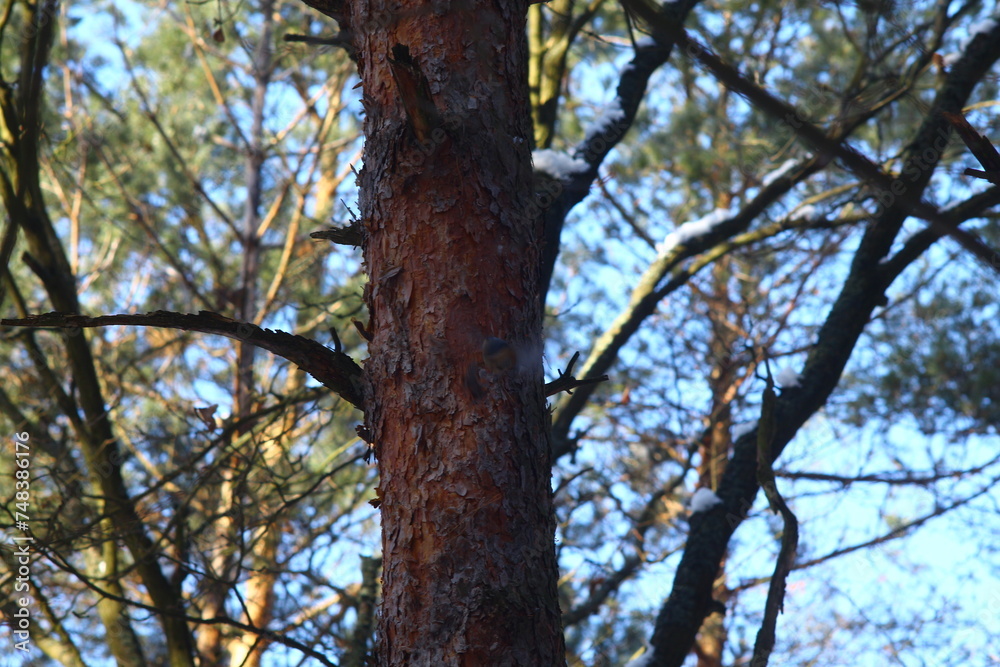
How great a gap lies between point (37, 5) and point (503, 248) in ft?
10.9

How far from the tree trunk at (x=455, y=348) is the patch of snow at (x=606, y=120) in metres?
1.64

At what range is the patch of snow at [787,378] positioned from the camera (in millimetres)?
3324

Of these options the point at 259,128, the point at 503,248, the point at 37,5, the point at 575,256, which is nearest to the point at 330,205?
the point at 259,128

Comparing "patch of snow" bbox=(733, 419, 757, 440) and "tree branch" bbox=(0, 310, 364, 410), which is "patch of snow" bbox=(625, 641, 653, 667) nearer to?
"patch of snow" bbox=(733, 419, 757, 440)

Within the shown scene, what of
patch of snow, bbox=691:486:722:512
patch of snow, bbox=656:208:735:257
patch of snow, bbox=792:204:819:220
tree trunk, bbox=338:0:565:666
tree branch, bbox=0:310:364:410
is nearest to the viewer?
tree trunk, bbox=338:0:565:666

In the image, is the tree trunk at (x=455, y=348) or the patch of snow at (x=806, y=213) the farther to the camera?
the patch of snow at (x=806, y=213)

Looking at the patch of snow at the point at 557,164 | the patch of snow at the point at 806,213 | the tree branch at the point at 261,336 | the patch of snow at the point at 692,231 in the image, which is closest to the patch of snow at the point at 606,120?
the patch of snow at the point at 557,164

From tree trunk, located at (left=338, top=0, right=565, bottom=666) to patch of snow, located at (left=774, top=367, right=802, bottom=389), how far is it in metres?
2.01

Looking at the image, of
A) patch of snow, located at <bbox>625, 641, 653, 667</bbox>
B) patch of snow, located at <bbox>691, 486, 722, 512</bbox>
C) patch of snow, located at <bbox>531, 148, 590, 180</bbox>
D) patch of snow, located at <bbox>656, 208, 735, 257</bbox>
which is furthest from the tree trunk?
patch of snow, located at <bbox>656, 208, 735, 257</bbox>

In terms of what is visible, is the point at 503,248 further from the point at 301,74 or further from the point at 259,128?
the point at 301,74

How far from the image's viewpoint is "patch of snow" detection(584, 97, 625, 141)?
3.40 m

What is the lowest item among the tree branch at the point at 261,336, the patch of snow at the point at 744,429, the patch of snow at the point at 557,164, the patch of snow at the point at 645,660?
the patch of snow at the point at 645,660

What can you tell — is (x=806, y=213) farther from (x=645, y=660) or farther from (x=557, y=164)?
(x=645, y=660)

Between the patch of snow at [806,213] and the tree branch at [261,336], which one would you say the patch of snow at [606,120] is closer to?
the patch of snow at [806,213]
